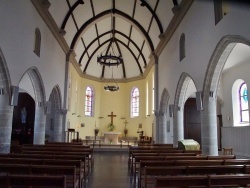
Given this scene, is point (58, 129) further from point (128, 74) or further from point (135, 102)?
point (128, 74)

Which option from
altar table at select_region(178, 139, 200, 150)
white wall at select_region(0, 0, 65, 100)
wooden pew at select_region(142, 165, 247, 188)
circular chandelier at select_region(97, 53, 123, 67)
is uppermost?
circular chandelier at select_region(97, 53, 123, 67)

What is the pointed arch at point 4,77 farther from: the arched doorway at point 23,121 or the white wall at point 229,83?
the white wall at point 229,83

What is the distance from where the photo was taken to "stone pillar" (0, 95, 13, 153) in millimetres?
9133

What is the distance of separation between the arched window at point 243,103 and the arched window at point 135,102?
41.1 feet

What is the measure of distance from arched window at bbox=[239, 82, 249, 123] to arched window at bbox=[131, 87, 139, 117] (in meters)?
12.5

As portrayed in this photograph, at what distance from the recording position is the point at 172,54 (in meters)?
14.7

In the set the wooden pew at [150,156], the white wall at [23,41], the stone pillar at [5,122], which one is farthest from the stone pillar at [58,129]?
the wooden pew at [150,156]

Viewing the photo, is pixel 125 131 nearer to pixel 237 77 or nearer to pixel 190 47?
pixel 237 77

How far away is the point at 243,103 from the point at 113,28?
1345 centimetres

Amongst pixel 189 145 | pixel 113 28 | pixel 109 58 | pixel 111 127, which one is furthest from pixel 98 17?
pixel 189 145

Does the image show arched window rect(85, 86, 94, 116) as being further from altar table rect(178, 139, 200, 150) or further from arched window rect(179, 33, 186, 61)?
altar table rect(178, 139, 200, 150)

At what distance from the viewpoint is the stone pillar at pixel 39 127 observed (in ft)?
43.4

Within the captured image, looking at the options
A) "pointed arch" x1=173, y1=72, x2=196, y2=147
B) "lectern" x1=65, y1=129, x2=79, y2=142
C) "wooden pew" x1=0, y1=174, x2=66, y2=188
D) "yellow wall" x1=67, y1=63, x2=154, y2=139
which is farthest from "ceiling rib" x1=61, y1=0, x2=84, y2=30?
"wooden pew" x1=0, y1=174, x2=66, y2=188

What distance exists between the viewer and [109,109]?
88.8ft
